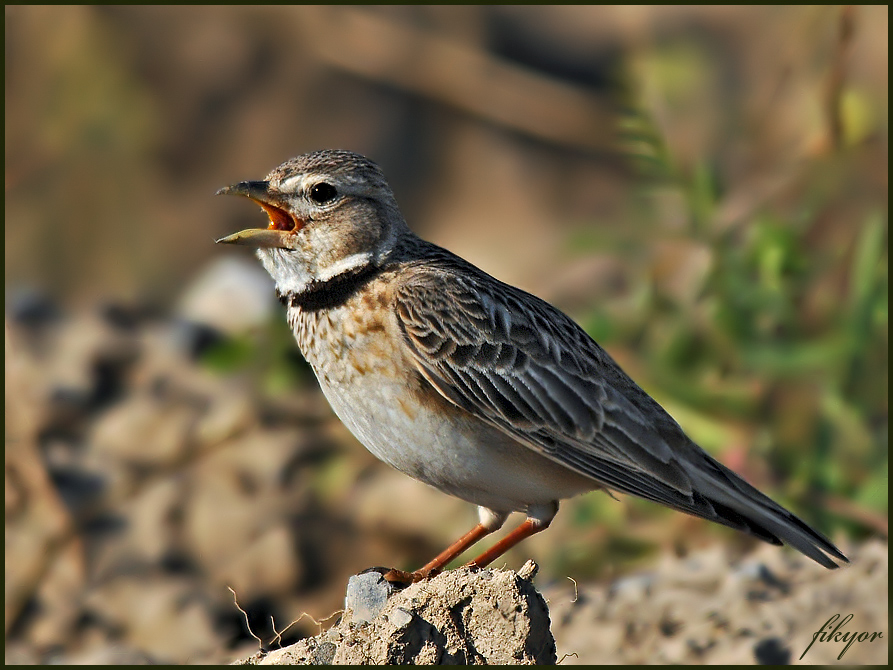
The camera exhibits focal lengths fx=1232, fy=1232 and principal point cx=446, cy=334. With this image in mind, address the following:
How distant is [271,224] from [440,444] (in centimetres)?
144

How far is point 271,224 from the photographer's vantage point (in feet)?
19.9

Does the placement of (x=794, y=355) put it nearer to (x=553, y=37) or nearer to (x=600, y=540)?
(x=600, y=540)

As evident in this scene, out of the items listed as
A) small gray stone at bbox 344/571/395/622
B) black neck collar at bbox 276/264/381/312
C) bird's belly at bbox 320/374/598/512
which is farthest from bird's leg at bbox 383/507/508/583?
black neck collar at bbox 276/264/381/312

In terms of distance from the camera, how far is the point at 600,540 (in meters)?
8.80

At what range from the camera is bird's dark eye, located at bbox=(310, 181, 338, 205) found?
5941mm

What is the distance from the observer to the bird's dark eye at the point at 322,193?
19.5 feet

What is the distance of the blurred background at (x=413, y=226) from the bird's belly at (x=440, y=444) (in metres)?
2.81

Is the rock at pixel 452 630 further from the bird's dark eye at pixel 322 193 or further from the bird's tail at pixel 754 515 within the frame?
the bird's dark eye at pixel 322 193

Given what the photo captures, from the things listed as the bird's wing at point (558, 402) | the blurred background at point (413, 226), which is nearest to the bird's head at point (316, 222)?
the bird's wing at point (558, 402)

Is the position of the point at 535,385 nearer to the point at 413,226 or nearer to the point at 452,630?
the point at 452,630

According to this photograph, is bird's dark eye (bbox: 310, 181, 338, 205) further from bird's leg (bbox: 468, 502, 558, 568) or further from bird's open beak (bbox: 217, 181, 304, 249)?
bird's leg (bbox: 468, 502, 558, 568)

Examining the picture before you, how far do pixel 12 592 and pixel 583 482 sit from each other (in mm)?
5449

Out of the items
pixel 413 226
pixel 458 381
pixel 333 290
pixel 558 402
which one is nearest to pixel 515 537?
pixel 558 402

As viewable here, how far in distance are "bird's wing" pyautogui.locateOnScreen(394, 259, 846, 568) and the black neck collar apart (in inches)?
8.1
